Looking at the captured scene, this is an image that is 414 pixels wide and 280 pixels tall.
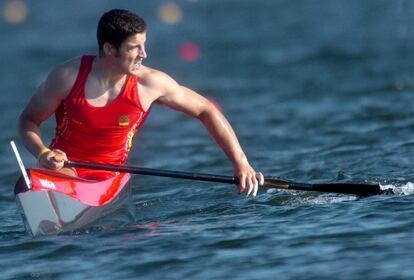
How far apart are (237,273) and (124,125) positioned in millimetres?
1777

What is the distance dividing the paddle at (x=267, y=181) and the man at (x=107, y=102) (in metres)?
0.14

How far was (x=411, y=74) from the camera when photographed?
61.9ft

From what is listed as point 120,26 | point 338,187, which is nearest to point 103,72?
point 120,26

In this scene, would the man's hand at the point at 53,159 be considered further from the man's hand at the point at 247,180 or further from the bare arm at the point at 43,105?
the man's hand at the point at 247,180

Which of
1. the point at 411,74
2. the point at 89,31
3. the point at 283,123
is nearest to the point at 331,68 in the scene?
the point at 411,74

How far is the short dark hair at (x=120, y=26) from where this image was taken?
8258 mm

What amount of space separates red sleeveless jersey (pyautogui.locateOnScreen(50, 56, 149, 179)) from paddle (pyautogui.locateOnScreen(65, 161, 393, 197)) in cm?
31

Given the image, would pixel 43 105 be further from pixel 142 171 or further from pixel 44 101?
pixel 142 171

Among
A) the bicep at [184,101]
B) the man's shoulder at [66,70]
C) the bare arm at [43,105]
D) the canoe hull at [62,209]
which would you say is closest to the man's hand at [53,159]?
the bare arm at [43,105]

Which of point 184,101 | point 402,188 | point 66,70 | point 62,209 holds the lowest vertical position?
point 402,188

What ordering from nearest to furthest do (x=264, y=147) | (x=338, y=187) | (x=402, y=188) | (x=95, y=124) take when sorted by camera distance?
(x=95, y=124)
(x=338, y=187)
(x=402, y=188)
(x=264, y=147)

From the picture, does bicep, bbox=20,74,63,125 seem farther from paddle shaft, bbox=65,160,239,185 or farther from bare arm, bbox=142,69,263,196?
bare arm, bbox=142,69,263,196

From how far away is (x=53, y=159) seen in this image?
8.30 m

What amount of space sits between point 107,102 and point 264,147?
517cm
